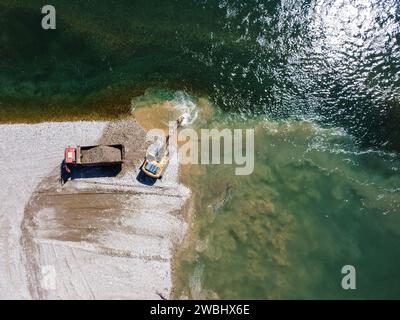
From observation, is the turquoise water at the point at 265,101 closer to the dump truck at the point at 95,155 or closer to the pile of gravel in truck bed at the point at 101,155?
the dump truck at the point at 95,155

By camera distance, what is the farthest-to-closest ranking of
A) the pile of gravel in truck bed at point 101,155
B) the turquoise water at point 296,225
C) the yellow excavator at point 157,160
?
the yellow excavator at point 157,160 → the turquoise water at point 296,225 → the pile of gravel in truck bed at point 101,155

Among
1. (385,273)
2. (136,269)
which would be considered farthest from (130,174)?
(385,273)

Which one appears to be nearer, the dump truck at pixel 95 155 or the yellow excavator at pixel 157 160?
the dump truck at pixel 95 155

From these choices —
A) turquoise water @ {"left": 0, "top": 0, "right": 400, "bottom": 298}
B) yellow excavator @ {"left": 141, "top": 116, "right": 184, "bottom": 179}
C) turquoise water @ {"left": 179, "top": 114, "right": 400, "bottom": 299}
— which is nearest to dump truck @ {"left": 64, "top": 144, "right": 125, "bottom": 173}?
yellow excavator @ {"left": 141, "top": 116, "right": 184, "bottom": 179}

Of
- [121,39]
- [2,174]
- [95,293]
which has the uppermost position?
[121,39]

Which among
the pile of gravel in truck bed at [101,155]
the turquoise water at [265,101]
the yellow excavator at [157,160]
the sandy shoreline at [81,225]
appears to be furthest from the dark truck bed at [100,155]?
the turquoise water at [265,101]

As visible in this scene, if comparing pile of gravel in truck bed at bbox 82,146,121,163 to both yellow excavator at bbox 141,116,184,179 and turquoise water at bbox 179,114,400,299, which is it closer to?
yellow excavator at bbox 141,116,184,179

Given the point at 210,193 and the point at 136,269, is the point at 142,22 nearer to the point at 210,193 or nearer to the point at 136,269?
the point at 210,193
